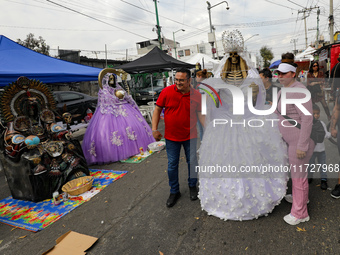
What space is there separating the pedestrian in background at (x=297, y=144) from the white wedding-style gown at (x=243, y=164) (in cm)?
17

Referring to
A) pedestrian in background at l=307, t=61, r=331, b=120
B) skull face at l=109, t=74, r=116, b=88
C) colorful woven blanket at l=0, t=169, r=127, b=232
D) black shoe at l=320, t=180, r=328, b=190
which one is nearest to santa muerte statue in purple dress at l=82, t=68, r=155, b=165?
skull face at l=109, t=74, r=116, b=88

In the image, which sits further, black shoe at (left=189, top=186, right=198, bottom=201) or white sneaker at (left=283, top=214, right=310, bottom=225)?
black shoe at (left=189, top=186, right=198, bottom=201)

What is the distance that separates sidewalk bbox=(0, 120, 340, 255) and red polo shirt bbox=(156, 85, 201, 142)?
1.10m

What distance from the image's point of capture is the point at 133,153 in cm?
584

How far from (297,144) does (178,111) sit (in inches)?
62.5

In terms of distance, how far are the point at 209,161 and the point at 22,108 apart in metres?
3.68

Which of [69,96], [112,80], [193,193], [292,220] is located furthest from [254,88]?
[69,96]

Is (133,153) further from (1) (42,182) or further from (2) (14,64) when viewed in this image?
(2) (14,64)

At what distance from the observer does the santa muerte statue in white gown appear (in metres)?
2.63

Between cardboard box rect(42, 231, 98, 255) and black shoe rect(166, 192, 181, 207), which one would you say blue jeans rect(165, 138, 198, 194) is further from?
cardboard box rect(42, 231, 98, 255)

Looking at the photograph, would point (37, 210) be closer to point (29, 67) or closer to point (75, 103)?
point (29, 67)

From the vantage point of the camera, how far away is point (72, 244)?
2.77m

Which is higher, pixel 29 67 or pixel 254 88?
pixel 29 67

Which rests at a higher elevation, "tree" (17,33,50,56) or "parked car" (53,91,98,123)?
"tree" (17,33,50,56)
